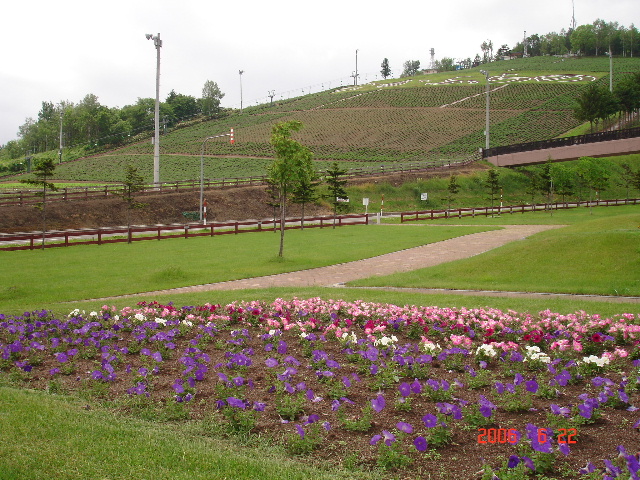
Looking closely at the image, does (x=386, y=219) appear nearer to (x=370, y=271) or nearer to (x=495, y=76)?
(x=370, y=271)

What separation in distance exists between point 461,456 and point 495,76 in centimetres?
17320

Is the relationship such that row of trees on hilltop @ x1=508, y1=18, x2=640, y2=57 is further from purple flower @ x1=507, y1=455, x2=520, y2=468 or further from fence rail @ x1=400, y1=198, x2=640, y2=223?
purple flower @ x1=507, y1=455, x2=520, y2=468

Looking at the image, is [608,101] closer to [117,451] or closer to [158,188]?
[158,188]

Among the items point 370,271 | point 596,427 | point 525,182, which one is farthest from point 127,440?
point 525,182

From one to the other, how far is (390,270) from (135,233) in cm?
2705

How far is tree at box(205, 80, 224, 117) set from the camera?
168m

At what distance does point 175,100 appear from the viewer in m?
160

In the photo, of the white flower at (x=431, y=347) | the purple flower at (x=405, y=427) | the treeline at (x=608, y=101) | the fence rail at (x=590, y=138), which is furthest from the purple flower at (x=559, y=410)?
the treeline at (x=608, y=101)

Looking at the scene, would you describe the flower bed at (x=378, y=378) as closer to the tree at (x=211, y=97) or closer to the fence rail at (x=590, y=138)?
the fence rail at (x=590, y=138)

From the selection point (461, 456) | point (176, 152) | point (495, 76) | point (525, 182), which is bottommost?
point (461, 456)

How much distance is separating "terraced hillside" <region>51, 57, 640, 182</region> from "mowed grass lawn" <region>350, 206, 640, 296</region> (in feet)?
217

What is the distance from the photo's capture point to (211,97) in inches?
6762

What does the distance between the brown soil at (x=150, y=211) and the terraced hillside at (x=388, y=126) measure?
23.4 meters

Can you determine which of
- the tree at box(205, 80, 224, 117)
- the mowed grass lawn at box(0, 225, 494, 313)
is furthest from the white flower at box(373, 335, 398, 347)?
the tree at box(205, 80, 224, 117)
